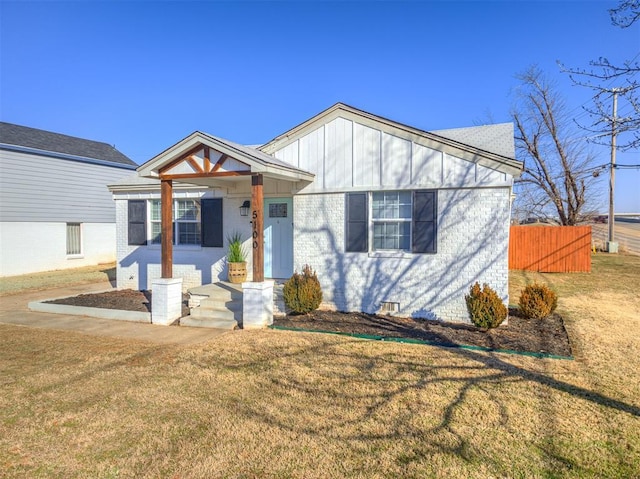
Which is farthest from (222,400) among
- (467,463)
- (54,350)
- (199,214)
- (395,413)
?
(199,214)

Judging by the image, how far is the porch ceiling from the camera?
7695 millimetres

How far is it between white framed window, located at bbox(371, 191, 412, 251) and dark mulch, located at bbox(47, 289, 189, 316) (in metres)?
4.64

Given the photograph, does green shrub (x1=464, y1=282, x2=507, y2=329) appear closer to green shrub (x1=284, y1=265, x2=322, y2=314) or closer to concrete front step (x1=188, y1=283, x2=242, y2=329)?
green shrub (x1=284, y1=265, x2=322, y2=314)

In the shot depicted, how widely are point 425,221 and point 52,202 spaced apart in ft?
57.7

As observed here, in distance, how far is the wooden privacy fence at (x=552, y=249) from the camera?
56.6 feet

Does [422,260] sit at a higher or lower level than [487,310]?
higher

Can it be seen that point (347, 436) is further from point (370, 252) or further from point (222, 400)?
point (370, 252)

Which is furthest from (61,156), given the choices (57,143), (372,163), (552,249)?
(552,249)

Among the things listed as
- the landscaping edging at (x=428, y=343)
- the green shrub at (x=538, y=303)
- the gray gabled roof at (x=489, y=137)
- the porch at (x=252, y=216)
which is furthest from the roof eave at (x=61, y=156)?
the green shrub at (x=538, y=303)

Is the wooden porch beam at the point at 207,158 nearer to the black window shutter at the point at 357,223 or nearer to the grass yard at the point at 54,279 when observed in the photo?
the black window shutter at the point at 357,223

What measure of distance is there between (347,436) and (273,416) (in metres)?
0.84

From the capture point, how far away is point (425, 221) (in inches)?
339

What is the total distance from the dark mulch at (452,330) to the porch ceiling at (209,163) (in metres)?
3.07

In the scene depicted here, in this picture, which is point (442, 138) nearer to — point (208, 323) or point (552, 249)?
point (208, 323)
